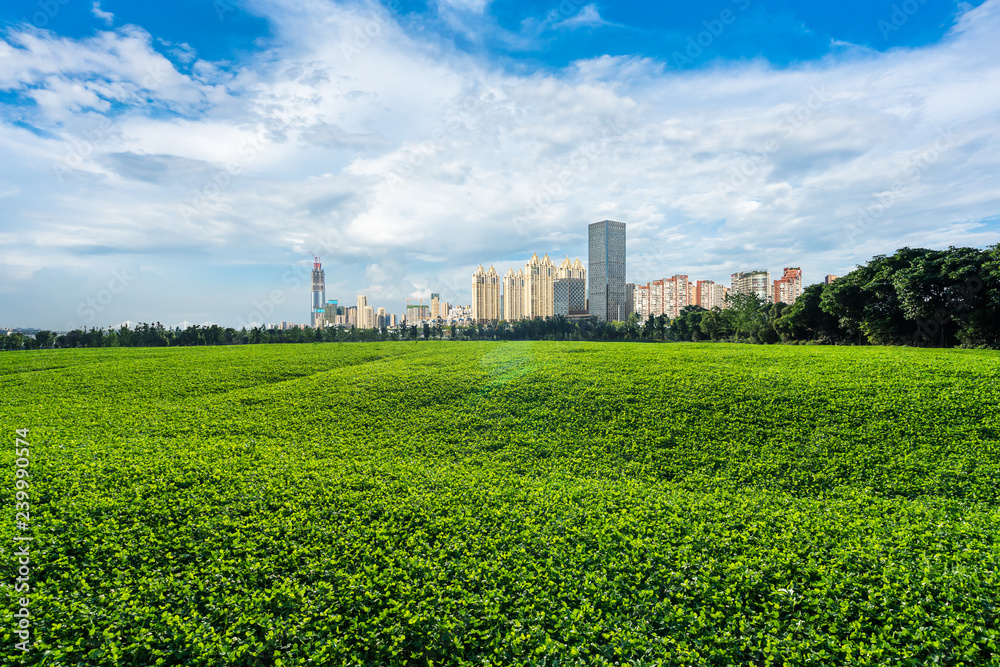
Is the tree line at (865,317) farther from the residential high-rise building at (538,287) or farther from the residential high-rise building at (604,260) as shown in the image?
the residential high-rise building at (604,260)

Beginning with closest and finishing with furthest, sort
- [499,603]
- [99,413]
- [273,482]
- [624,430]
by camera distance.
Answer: [499,603] → [273,482] → [624,430] → [99,413]

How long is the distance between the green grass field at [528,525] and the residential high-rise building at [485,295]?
72.7 meters

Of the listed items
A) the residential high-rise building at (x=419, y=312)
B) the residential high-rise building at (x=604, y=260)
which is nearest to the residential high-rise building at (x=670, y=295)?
the residential high-rise building at (x=604, y=260)

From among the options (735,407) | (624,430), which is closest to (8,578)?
(624,430)

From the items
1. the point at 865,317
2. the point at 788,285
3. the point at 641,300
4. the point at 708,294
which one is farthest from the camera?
the point at 641,300

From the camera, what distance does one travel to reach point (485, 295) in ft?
279

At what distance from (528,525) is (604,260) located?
4453 inches

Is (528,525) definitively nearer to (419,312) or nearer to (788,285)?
(788,285)

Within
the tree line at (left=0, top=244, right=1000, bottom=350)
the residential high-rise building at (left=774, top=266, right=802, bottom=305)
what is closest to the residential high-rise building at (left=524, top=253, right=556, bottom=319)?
the residential high-rise building at (left=774, top=266, right=802, bottom=305)

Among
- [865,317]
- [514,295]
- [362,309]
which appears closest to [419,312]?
[362,309]

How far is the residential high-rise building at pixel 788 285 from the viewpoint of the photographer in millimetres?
67625

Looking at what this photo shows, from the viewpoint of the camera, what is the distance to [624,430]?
944 cm

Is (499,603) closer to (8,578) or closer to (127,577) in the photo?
(127,577)

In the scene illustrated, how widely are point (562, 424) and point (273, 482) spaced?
18.6 feet
